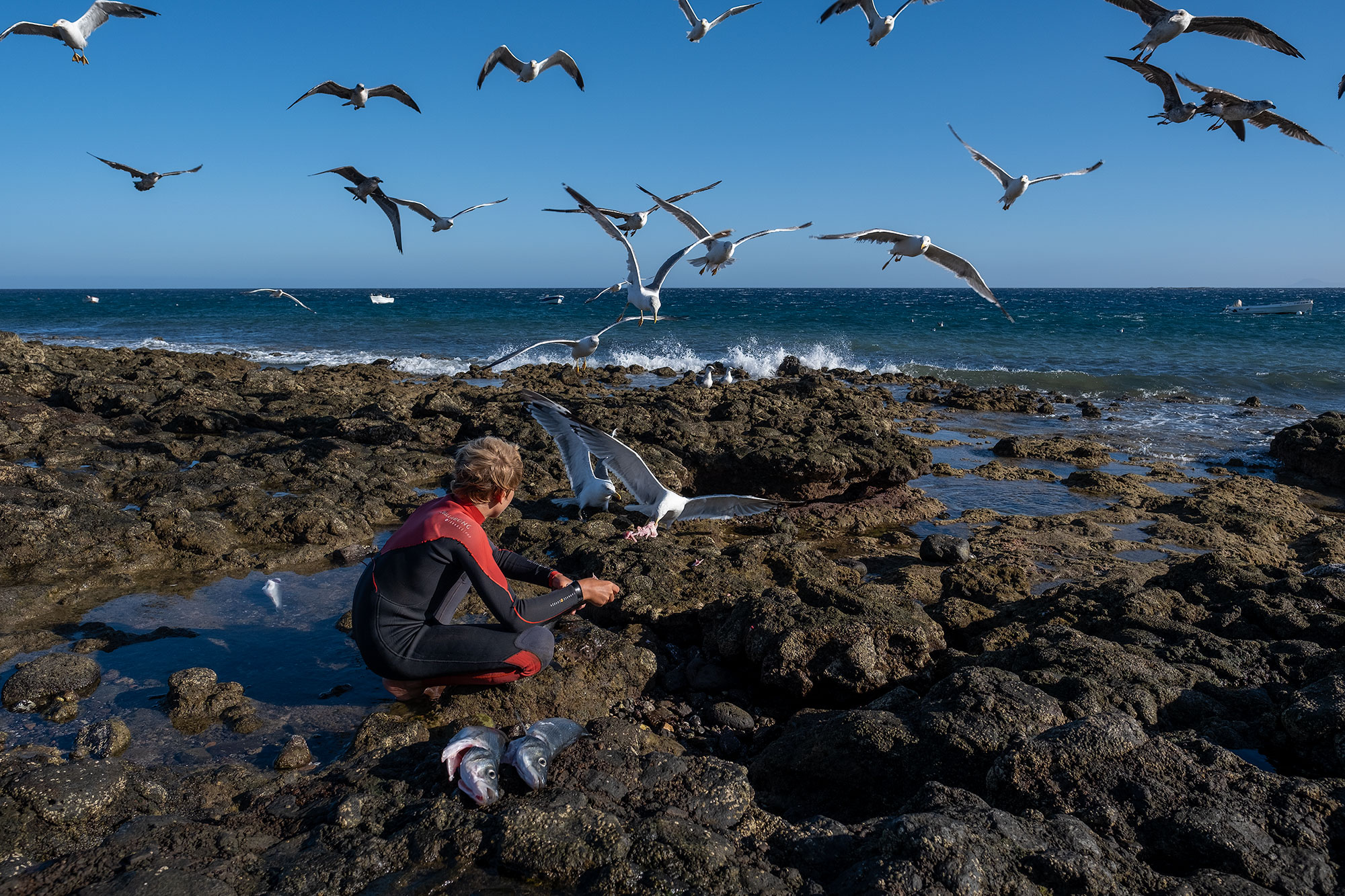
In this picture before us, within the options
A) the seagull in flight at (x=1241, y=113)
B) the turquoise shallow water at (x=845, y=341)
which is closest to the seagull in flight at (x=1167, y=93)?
the seagull in flight at (x=1241, y=113)

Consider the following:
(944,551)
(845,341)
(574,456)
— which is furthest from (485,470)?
(845,341)

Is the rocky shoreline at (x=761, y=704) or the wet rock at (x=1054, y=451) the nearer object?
the rocky shoreline at (x=761, y=704)

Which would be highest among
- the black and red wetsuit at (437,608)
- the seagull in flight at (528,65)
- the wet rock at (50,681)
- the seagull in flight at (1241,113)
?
the seagull in flight at (528,65)

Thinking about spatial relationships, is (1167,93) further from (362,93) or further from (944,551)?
(362,93)

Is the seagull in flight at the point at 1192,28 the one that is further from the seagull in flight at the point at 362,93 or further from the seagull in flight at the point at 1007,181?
the seagull in flight at the point at 362,93

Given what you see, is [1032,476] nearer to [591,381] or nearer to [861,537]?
[861,537]

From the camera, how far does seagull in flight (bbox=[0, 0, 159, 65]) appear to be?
847cm

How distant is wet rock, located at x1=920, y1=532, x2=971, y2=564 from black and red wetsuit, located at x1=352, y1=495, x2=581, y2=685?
152 inches

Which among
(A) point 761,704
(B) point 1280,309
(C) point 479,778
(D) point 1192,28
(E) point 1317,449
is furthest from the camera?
(B) point 1280,309

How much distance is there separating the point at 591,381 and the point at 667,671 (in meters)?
14.5

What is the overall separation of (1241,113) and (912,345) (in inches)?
987

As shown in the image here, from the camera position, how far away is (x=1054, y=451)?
11039 mm

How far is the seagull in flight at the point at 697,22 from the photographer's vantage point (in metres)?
9.38

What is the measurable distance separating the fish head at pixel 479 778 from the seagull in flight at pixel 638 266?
6.26 metres
